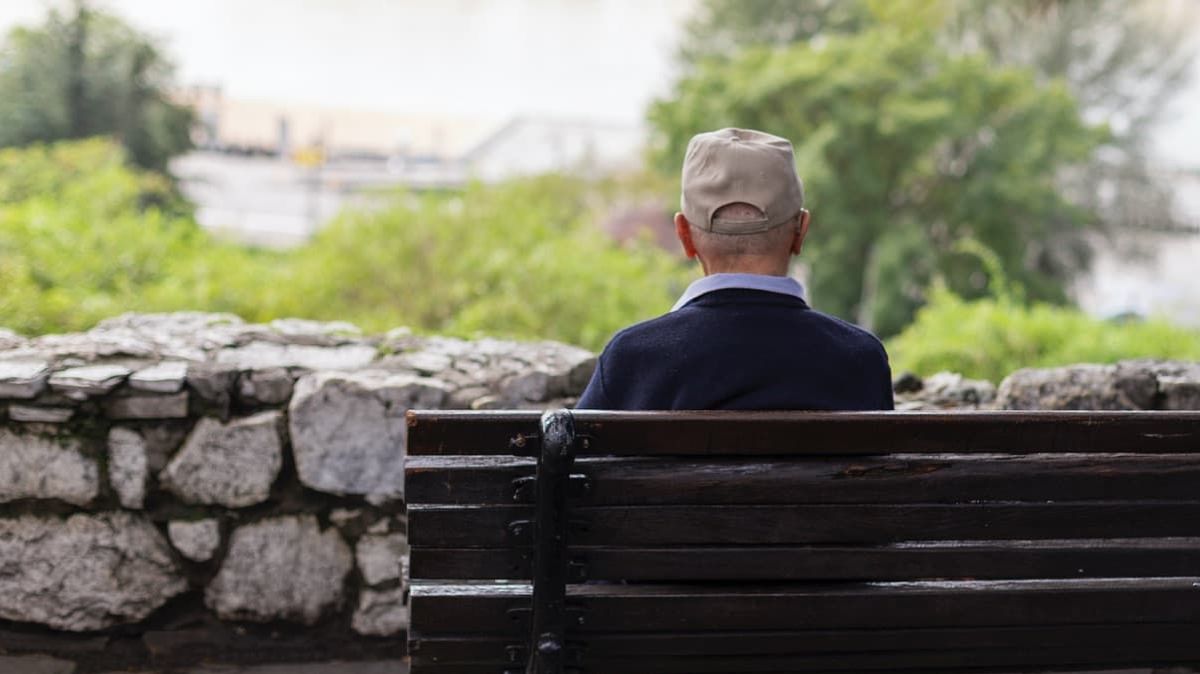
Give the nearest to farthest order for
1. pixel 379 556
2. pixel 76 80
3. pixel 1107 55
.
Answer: pixel 379 556 < pixel 76 80 < pixel 1107 55

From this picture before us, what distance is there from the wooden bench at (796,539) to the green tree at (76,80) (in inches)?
855

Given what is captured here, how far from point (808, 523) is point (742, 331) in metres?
0.35

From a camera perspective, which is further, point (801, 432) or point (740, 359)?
point (740, 359)

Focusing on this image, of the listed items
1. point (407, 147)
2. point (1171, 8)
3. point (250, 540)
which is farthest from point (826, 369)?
point (407, 147)

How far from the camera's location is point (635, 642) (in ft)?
6.08

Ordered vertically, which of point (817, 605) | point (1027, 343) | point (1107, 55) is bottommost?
point (1027, 343)

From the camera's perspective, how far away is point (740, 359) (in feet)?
6.48

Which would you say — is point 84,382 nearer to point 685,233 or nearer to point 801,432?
point 685,233

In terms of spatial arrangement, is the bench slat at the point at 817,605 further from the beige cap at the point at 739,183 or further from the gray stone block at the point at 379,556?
the gray stone block at the point at 379,556

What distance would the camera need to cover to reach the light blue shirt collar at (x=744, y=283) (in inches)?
79.0

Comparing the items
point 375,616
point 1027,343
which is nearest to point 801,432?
point 375,616

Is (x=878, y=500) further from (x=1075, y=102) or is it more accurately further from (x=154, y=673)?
(x=1075, y=102)

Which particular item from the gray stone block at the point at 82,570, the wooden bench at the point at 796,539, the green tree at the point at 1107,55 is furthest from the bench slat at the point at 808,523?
the green tree at the point at 1107,55

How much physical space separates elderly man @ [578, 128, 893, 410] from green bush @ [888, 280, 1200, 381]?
514cm
